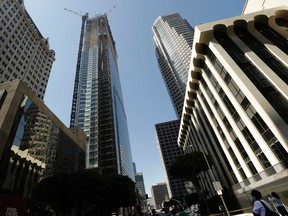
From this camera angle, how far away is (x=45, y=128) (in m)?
34.7

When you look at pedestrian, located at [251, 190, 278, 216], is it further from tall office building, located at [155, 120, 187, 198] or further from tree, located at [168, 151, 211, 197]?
tall office building, located at [155, 120, 187, 198]

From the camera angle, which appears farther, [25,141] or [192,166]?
[192,166]

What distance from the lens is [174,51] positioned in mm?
156875

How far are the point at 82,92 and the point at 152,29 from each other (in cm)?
11197

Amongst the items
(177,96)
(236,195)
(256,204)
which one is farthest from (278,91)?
(177,96)

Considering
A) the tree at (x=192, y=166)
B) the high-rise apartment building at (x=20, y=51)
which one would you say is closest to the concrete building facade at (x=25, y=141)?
the tree at (x=192, y=166)

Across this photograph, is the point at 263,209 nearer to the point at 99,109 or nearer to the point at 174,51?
the point at 99,109

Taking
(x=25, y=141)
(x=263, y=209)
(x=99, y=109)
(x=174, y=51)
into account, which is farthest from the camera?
(x=174, y=51)

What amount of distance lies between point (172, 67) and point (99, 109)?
255 feet

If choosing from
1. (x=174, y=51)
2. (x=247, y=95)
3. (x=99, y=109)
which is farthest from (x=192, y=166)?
(x=174, y=51)

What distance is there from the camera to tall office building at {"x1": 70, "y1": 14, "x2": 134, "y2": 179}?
9044 cm

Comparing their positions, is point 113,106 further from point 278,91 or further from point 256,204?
point 256,204

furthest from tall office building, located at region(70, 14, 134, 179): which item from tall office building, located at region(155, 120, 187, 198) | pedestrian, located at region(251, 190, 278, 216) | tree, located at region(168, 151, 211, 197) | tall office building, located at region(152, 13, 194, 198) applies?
pedestrian, located at region(251, 190, 278, 216)

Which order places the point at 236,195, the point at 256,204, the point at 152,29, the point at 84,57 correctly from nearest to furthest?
the point at 256,204 < the point at 236,195 < the point at 84,57 < the point at 152,29
